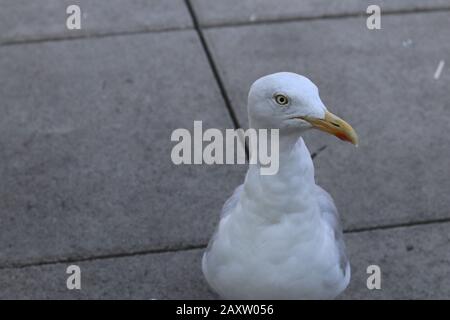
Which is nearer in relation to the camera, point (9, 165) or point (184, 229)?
point (184, 229)

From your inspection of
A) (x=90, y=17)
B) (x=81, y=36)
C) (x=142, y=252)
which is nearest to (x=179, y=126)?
(x=142, y=252)

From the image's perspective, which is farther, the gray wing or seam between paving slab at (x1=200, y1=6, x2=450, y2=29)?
seam between paving slab at (x1=200, y1=6, x2=450, y2=29)

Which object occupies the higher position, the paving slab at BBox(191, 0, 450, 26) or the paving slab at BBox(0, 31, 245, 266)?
the paving slab at BBox(191, 0, 450, 26)

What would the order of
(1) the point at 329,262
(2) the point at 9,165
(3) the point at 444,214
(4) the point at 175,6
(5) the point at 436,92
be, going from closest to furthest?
(1) the point at 329,262 → (3) the point at 444,214 → (2) the point at 9,165 → (5) the point at 436,92 → (4) the point at 175,6

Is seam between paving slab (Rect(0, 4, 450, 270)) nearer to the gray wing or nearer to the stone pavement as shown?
the stone pavement

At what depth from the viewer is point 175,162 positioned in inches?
195

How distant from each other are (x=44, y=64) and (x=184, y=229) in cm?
216

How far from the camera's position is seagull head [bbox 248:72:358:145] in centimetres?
312

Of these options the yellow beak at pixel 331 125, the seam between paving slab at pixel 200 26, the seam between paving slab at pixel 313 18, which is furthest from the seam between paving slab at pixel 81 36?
the yellow beak at pixel 331 125

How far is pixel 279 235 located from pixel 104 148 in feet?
6.52

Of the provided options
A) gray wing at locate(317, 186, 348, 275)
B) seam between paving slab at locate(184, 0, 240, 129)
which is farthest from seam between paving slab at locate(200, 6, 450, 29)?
gray wing at locate(317, 186, 348, 275)

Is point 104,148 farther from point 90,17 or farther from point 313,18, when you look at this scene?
point 313,18
